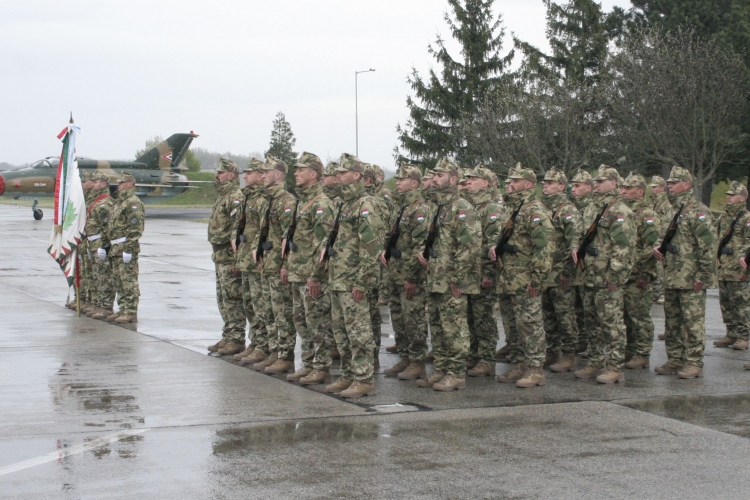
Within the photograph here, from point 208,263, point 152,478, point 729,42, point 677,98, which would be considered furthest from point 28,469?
point 729,42

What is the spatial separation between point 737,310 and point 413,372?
4380 mm

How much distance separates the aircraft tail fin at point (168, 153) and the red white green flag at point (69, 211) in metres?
34.7

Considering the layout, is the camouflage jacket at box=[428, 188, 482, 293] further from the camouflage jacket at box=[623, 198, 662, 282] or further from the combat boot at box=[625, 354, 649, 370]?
the combat boot at box=[625, 354, 649, 370]

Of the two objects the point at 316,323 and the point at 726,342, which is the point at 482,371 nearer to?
the point at 316,323

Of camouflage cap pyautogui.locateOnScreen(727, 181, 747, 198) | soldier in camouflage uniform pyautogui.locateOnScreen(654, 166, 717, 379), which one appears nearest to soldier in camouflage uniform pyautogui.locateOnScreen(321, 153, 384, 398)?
soldier in camouflage uniform pyautogui.locateOnScreen(654, 166, 717, 379)

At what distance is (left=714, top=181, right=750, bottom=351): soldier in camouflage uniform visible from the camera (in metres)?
10.5

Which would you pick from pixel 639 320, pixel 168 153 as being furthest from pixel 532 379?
pixel 168 153

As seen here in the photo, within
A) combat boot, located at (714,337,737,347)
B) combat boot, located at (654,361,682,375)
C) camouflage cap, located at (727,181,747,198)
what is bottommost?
combat boot, located at (714,337,737,347)

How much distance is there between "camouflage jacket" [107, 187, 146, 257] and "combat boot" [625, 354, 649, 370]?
6.57 meters

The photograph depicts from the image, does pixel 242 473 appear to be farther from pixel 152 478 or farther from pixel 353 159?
pixel 353 159

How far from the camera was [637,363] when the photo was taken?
30.1 ft

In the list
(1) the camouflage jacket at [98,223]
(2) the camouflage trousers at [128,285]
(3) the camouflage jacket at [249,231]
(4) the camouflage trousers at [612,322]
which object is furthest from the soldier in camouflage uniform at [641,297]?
(1) the camouflage jacket at [98,223]

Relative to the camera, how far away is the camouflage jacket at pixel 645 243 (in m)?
9.20

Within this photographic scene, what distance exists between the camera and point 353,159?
8.08 metres
